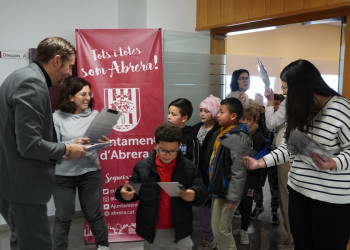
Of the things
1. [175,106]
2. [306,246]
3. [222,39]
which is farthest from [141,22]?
[306,246]

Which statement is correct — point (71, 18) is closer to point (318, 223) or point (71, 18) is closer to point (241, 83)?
point (241, 83)

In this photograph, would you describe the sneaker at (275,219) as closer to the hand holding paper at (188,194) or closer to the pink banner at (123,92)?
the pink banner at (123,92)

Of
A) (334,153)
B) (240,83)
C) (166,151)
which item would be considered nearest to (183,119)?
(240,83)

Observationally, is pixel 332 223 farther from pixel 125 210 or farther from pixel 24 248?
pixel 125 210

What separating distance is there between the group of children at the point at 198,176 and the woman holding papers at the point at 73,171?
727mm

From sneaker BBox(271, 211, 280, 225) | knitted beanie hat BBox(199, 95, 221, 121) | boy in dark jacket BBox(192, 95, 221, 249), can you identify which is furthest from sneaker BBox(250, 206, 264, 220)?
knitted beanie hat BBox(199, 95, 221, 121)

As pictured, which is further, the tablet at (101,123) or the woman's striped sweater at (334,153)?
the tablet at (101,123)

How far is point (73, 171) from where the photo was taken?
2.62 metres

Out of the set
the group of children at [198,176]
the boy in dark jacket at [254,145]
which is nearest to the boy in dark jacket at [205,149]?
the group of children at [198,176]

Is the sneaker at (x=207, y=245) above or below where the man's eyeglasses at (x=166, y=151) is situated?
below

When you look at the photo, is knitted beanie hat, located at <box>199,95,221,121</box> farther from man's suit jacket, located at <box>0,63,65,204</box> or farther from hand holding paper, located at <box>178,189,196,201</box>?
man's suit jacket, located at <box>0,63,65,204</box>

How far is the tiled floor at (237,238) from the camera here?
3.04 m

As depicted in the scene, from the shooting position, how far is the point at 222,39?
12.1 ft

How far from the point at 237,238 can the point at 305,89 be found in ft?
6.41
